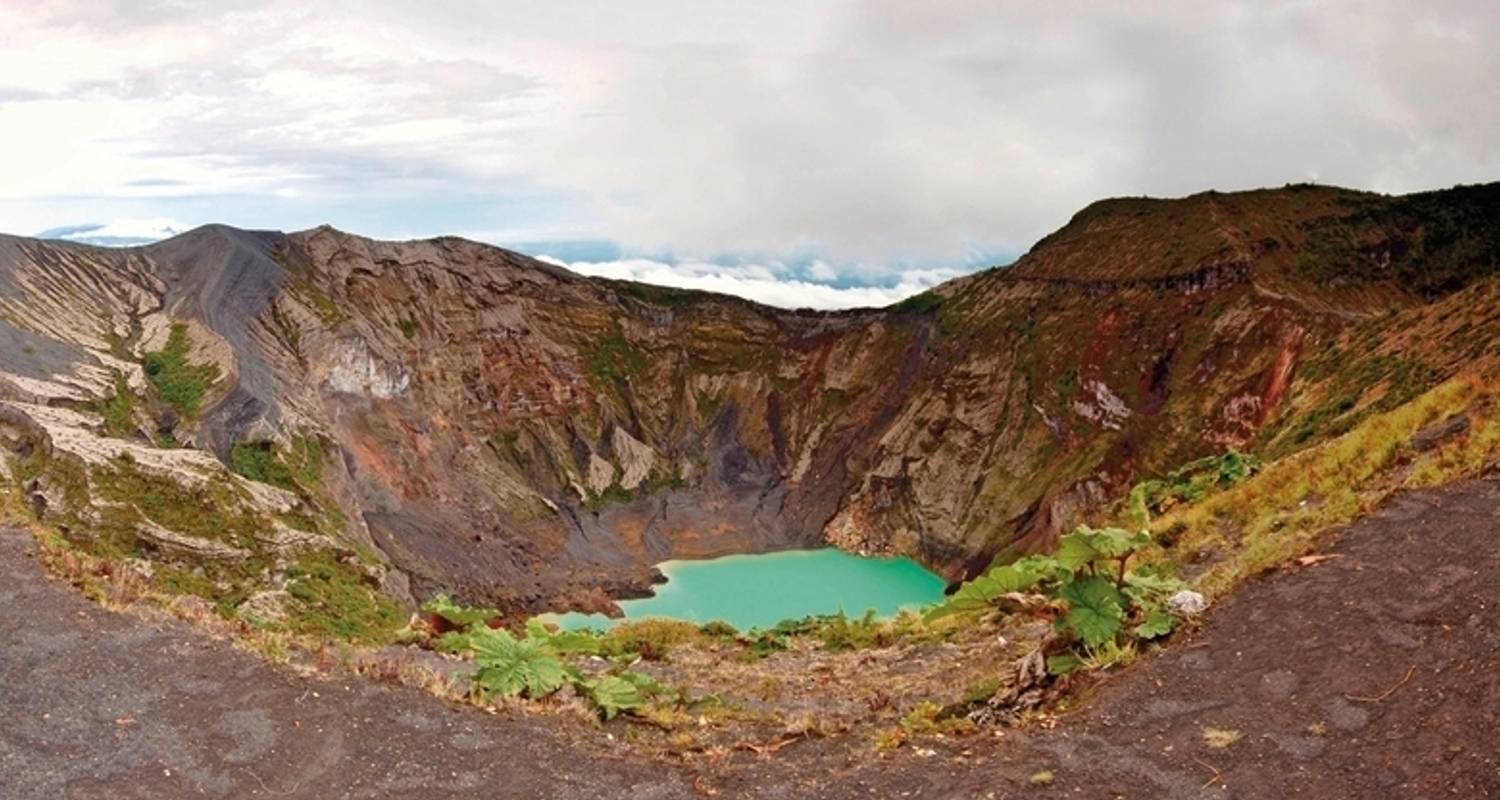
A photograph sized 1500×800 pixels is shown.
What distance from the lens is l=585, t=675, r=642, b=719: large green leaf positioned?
34.9 ft

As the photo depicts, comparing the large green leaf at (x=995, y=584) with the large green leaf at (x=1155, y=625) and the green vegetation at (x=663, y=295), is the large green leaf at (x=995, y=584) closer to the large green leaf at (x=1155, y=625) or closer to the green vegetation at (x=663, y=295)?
the large green leaf at (x=1155, y=625)

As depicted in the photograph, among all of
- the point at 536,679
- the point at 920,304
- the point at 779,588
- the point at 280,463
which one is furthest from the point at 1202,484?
the point at 920,304

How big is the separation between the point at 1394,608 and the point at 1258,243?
65.7 meters

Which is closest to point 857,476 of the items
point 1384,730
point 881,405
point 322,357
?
point 881,405

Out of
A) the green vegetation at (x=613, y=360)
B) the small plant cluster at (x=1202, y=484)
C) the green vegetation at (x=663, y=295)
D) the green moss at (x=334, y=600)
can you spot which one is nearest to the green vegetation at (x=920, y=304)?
the green vegetation at (x=663, y=295)

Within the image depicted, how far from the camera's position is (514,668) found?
10.9m

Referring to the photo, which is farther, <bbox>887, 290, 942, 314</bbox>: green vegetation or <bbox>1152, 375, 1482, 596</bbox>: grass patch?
<bbox>887, 290, 942, 314</bbox>: green vegetation

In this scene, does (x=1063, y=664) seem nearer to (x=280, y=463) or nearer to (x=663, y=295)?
(x=280, y=463)

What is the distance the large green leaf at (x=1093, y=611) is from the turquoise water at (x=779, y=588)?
1806 inches

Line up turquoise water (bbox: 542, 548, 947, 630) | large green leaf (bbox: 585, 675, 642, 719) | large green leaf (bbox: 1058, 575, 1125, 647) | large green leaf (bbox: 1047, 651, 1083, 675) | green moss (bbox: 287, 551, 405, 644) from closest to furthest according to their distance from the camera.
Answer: large green leaf (bbox: 1047, 651, 1083, 675) → large green leaf (bbox: 1058, 575, 1125, 647) → large green leaf (bbox: 585, 675, 642, 719) → green moss (bbox: 287, 551, 405, 644) → turquoise water (bbox: 542, 548, 947, 630)

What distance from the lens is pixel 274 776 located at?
28.5 feet

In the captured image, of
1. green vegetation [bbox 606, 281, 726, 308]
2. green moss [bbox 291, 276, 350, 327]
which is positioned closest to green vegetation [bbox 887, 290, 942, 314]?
green vegetation [bbox 606, 281, 726, 308]

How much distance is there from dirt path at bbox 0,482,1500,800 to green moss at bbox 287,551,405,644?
65.8 ft

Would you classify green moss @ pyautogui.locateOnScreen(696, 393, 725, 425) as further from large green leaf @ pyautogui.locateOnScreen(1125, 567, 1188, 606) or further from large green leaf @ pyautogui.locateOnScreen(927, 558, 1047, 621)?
large green leaf @ pyautogui.locateOnScreen(1125, 567, 1188, 606)
